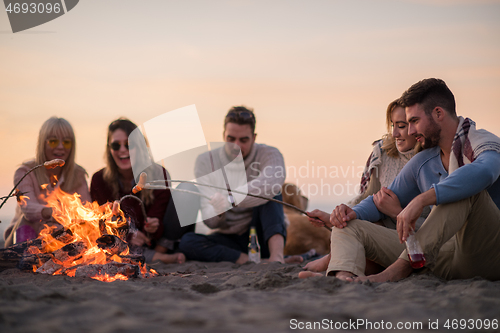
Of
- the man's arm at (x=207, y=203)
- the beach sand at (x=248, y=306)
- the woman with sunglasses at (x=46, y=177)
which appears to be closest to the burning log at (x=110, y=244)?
the beach sand at (x=248, y=306)

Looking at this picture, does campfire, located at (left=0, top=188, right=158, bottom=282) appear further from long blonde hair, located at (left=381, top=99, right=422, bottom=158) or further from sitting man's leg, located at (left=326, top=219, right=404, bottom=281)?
long blonde hair, located at (left=381, top=99, right=422, bottom=158)

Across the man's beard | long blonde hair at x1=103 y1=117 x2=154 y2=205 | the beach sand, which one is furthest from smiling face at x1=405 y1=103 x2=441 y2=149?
long blonde hair at x1=103 y1=117 x2=154 y2=205

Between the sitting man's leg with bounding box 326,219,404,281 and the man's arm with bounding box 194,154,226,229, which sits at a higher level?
the man's arm with bounding box 194,154,226,229

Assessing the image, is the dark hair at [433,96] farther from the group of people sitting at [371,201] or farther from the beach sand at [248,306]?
the beach sand at [248,306]

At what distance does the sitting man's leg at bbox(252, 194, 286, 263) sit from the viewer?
15.5 ft

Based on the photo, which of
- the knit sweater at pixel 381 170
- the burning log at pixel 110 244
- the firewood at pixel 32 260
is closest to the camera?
the burning log at pixel 110 244

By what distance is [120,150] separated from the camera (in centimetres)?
486

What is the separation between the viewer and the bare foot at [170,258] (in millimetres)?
4750

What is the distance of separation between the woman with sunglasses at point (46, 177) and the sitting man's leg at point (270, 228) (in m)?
1.95

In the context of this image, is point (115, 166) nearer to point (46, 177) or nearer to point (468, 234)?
point (46, 177)

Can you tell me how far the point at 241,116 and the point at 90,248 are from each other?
236 cm

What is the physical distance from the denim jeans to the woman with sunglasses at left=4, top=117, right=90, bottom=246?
129cm

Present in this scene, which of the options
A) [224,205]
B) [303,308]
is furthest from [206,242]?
[303,308]

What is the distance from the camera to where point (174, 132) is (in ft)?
17.9
